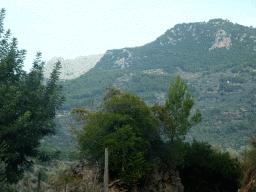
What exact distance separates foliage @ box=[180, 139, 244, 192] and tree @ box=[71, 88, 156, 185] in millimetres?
5640

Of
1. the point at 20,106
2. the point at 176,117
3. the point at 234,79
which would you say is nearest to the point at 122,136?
the point at 20,106

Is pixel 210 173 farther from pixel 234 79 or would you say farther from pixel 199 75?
pixel 199 75

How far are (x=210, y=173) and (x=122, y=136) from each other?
9.66 metres

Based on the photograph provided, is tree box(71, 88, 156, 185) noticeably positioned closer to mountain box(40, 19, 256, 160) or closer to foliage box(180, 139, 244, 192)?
foliage box(180, 139, 244, 192)

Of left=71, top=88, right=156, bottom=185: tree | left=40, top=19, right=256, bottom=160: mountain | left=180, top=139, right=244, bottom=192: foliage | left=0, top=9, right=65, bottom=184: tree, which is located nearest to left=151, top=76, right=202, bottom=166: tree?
left=71, top=88, right=156, bottom=185: tree

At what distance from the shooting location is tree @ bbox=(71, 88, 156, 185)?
18.0 meters

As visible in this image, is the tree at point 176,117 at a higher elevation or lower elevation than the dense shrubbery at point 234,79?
lower

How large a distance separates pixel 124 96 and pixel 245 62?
4274 inches

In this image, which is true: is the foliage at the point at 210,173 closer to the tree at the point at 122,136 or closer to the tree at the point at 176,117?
the tree at the point at 176,117

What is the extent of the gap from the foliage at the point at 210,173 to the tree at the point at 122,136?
5640 millimetres

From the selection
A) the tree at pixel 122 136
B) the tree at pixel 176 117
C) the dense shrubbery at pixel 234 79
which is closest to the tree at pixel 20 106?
the tree at pixel 122 136

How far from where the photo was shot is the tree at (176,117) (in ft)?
73.3

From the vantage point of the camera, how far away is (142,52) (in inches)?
6245

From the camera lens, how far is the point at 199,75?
386 ft
